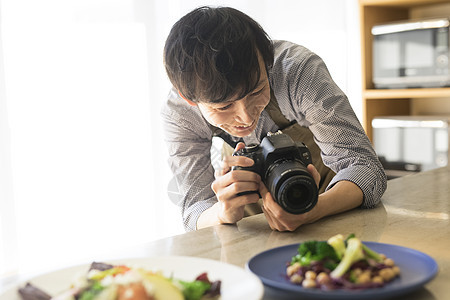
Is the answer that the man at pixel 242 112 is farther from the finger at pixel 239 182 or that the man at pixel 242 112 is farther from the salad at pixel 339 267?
the salad at pixel 339 267

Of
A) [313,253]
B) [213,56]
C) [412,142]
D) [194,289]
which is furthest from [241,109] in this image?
[412,142]

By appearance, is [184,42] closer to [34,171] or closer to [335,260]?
[335,260]

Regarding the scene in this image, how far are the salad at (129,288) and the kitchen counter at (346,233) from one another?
24 centimetres

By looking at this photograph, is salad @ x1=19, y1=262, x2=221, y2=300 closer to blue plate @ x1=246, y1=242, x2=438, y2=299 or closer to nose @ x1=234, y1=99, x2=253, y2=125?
blue plate @ x1=246, y1=242, x2=438, y2=299

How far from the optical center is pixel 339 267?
723 mm

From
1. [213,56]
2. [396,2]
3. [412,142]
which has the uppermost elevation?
[396,2]

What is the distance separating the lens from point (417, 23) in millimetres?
2816

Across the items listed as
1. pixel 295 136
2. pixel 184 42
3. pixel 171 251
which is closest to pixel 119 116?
pixel 295 136

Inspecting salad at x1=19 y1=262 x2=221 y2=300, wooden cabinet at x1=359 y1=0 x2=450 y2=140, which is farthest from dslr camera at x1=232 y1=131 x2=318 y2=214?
wooden cabinet at x1=359 y1=0 x2=450 y2=140

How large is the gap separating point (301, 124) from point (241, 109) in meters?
0.36

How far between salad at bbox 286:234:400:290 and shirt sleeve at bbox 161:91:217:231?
2.21 ft

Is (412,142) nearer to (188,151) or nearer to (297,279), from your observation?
(188,151)

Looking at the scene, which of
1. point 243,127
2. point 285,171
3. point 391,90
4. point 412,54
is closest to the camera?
point 285,171

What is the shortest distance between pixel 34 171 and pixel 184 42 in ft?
4.08
